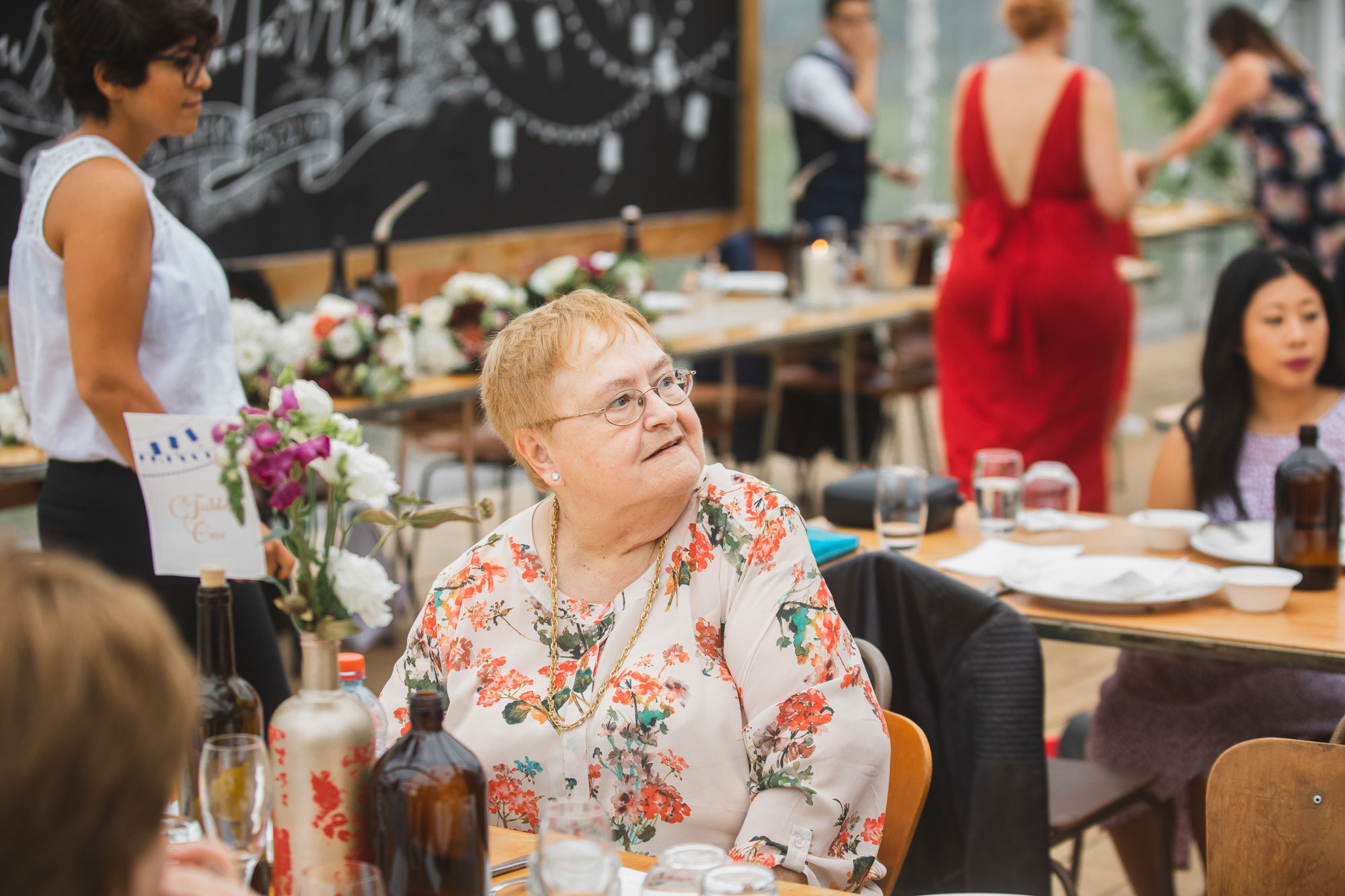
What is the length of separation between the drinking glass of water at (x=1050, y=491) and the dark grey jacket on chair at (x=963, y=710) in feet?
2.98

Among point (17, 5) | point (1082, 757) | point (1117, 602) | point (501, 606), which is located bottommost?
point (1082, 757)

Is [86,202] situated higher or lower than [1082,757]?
higher

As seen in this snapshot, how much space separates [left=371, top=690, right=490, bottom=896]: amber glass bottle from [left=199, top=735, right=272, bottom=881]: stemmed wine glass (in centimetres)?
13

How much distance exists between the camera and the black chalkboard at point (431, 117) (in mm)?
5855

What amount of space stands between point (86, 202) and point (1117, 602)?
1.75m

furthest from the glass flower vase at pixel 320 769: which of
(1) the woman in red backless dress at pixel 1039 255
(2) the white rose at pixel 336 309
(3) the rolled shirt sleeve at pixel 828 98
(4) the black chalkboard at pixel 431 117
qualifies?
(3) the rolled shirt sleeve at pixel 828 98

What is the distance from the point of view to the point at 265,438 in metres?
1.30

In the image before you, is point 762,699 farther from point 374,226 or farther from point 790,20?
point 790,20

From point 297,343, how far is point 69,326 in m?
1.60

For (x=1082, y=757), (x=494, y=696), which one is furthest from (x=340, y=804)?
(x=1082, y=757)

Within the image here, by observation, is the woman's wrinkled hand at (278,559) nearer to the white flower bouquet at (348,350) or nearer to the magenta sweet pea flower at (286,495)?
the magenta sweet pea flower at (286,495)

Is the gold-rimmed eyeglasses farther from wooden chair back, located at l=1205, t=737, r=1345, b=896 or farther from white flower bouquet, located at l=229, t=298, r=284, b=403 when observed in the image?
white flower bouquet, located at l=229, t=298, r=284, b=403

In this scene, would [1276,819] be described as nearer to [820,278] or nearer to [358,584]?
[358,584]

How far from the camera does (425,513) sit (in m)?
1.38
